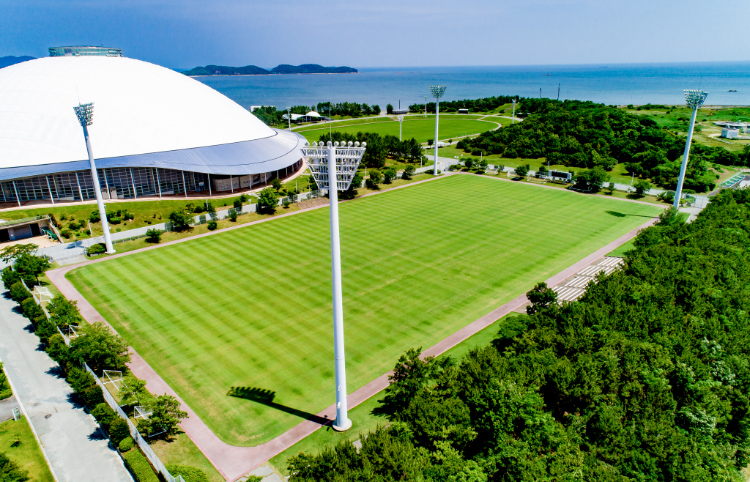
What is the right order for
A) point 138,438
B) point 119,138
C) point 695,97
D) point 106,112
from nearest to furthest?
point 138,438 → point 695,97 → point 119,138 → point 106,112

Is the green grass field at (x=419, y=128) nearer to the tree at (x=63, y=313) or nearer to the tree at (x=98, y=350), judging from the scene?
the tree at (x=63, y=313)

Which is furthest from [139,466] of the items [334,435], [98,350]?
[334,435]

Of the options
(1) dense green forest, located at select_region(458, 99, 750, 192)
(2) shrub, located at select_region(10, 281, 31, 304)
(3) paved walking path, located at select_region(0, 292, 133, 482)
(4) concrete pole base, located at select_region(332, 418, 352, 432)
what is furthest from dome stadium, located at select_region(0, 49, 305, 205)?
(1) dense green forest, located at select_region(458, 99, 750, 192)

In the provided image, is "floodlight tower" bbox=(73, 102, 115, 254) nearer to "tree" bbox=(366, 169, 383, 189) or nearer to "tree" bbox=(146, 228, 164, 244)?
"tree" bbox=(146, 228, 164, 244)

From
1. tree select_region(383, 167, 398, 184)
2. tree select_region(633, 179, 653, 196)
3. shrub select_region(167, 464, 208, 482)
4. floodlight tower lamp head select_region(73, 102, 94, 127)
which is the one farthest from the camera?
tree select_region(383, 167, 398, 184)

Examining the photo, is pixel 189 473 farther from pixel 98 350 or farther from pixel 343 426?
pixel 98 350

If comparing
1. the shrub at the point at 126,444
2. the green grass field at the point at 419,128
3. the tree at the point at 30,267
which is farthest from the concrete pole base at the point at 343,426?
the green grass field at the point at 419,128

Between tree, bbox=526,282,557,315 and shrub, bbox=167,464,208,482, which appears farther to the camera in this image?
tree, bbox=526,282,557,315
